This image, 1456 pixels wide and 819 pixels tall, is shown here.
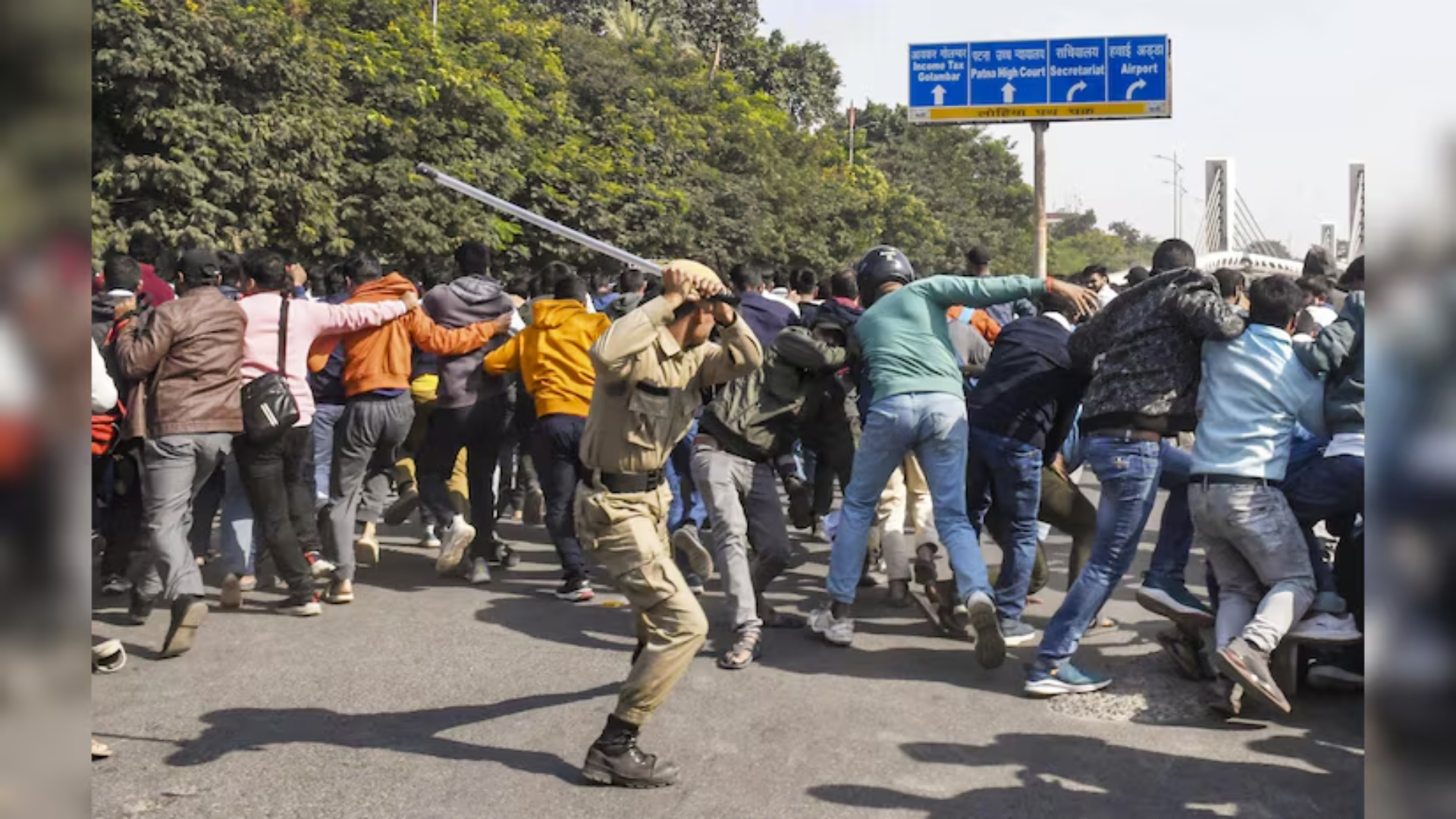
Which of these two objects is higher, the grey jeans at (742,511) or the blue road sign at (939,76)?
the blue road sign at (939,76)

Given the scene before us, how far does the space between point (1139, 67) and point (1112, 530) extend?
882 inches

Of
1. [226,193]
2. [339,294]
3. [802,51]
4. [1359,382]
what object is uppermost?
[802,51]

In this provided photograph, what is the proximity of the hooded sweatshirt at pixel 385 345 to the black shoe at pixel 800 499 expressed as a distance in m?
2.15

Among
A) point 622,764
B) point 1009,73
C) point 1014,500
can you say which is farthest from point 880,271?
point 1009,73

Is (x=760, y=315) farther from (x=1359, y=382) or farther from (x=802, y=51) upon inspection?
(x=802, y=51)

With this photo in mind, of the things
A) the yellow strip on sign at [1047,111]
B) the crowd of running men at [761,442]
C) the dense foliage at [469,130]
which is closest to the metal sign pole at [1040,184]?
the yellow strip on sign at [1047,111]

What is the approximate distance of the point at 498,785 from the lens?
4.47 metres

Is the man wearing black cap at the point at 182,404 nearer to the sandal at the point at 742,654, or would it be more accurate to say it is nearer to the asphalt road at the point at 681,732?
the asphalt road at the point at 681,732

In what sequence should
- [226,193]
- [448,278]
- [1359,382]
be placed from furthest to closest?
1. [226,193]
2. [448,278]
3. [1359,382]

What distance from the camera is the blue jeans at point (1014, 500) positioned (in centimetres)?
607

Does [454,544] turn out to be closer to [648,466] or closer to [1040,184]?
[648,466]

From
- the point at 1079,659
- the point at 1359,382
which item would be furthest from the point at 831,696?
the point at 1359,382

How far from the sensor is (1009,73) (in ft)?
87.5

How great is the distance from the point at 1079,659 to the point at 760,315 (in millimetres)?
2499
